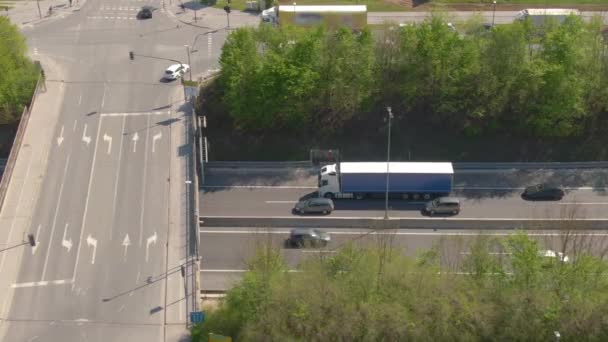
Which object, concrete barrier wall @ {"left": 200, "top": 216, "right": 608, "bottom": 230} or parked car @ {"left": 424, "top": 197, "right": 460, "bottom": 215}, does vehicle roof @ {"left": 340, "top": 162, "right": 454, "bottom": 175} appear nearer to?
parked car @ {"left": 424, "top": 197, "right": 460, "bottom": 215}

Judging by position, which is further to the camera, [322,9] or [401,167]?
[322,9]

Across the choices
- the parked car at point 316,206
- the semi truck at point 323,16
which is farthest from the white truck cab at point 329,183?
the semi truck at point 323,16

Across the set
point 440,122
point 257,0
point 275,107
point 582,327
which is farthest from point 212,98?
point 582,327

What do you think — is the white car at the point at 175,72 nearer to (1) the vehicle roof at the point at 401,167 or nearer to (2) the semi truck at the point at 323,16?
(2) the semi truck at the point at 323,16

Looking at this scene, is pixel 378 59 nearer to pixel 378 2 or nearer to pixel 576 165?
pixel 576 165

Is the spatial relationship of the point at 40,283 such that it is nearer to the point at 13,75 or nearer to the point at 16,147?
the point at 16,147

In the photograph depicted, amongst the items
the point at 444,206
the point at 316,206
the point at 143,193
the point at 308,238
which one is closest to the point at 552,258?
the point at 444,206
